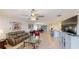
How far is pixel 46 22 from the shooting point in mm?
2127

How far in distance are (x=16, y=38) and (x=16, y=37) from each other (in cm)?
2

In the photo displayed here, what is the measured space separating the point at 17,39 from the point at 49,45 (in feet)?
2.02

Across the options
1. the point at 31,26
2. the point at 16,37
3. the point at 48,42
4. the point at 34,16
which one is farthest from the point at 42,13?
the point at 16,37

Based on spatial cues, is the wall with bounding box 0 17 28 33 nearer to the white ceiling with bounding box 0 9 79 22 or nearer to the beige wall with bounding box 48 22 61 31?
the white ceiling with bounding box 0 9 79 22

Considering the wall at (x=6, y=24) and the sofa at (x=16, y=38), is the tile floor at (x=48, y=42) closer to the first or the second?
the sofa at (x=16, y=38)

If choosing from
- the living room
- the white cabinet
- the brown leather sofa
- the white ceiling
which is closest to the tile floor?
the living room

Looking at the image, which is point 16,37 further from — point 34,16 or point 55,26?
point 55,26

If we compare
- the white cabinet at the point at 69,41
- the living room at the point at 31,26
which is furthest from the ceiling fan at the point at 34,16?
the white cabinet at the point at 69,41

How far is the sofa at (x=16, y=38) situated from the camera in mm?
2031
